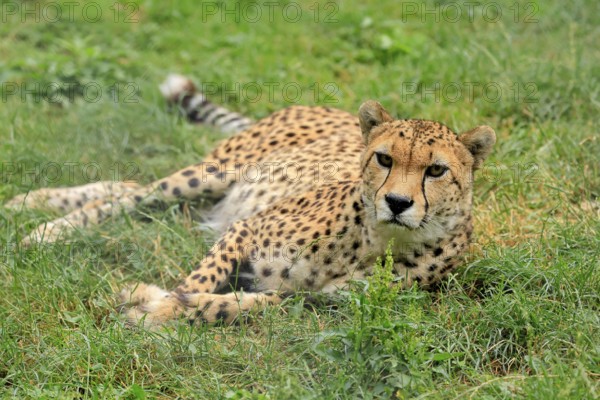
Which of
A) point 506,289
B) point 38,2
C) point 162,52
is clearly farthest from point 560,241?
point 38,2

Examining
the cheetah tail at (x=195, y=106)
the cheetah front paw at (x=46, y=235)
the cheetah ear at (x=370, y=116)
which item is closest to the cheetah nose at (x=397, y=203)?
the cheetah ear at (x=370, y=116)

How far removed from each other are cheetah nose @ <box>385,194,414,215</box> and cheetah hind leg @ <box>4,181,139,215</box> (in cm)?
225

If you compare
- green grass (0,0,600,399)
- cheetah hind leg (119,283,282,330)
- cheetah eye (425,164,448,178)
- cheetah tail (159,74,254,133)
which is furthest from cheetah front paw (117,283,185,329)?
cheetah tail (159,74,254,133)

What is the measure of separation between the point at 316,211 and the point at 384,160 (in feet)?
2.28

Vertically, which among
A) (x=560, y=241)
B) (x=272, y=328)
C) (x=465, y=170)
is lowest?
(x=272, y=328)

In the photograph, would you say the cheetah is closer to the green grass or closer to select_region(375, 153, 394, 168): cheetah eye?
select_region(375, 153, 394, 168): cheetah eye

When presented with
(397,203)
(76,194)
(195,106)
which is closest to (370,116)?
(397,203)

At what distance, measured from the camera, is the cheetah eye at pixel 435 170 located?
13.2ft

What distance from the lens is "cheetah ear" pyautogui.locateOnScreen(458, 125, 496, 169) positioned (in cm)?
421

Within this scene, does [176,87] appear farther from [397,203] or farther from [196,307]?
[397,203]

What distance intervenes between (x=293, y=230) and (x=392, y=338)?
3.68 feet

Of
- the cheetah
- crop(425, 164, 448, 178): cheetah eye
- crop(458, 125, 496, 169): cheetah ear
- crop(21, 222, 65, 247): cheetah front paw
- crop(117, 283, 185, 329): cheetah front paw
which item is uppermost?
crop(458, 125, 496, 169): cheetah ear

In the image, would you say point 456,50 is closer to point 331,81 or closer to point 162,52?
point 331,81

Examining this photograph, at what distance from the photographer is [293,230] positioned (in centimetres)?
455
